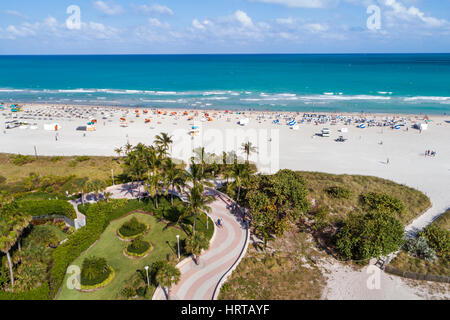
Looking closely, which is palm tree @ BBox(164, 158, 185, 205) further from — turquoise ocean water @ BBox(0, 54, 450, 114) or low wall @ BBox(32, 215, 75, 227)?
turquoise ocean water @ BBox(0, 54, 450, 114)

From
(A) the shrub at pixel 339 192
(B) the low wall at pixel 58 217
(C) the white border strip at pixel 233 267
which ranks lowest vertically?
(C) the white border strip at pixel 233 267

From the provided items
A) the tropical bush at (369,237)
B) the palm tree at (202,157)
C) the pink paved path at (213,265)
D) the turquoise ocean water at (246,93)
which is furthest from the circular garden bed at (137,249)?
the turquoise ocean water at (246,93)

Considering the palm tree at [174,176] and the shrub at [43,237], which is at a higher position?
the palm tree at [174,176]

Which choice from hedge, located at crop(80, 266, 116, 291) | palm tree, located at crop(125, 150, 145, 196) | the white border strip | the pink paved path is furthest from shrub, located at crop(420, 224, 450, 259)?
palm tree, located at crop(125, 150, 145, 196)

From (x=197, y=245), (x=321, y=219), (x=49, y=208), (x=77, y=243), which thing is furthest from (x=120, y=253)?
(x=321, y=219)

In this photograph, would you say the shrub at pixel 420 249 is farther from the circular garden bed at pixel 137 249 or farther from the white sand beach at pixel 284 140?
the circular garden bed at pixel 137 249

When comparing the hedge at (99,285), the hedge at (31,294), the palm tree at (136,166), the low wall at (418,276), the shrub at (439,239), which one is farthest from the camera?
the palm tree at (136,166)
